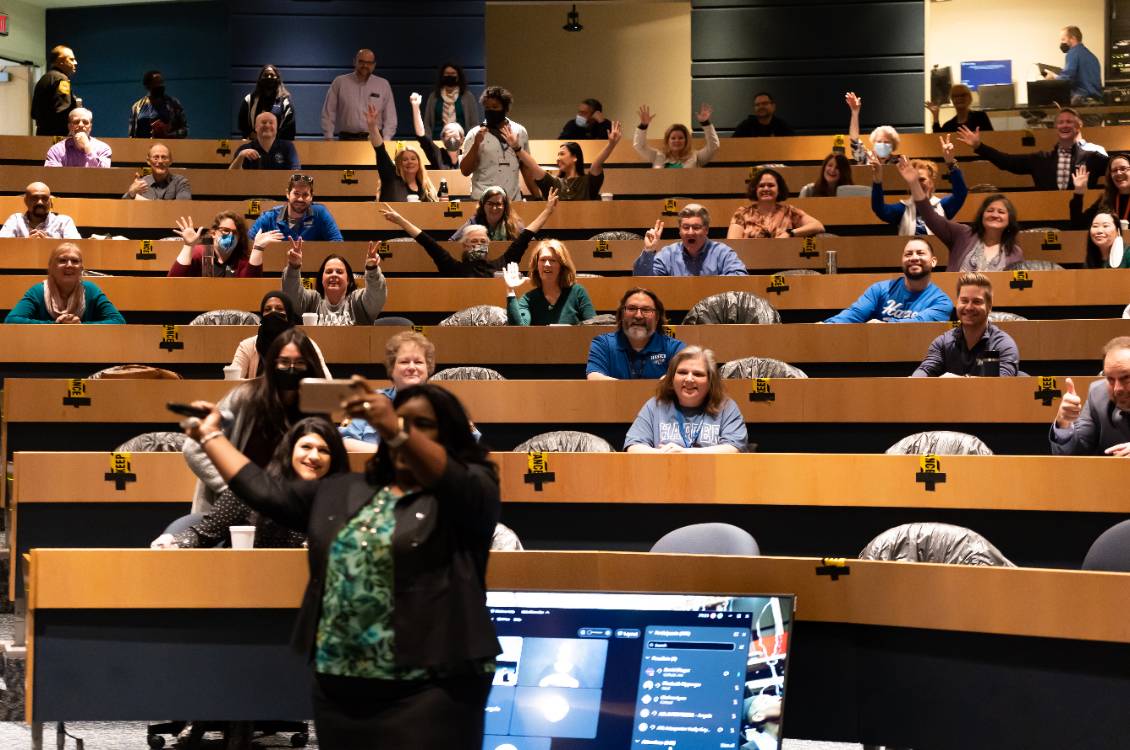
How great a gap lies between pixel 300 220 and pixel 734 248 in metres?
2.19

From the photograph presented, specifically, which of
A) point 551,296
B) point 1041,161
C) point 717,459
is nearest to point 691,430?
point 717,459

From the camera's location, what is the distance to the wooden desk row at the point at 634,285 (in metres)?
6.28

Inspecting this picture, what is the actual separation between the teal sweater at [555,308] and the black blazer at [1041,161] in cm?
381

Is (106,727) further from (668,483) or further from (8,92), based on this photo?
(8,92)

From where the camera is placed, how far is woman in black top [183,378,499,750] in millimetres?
2273

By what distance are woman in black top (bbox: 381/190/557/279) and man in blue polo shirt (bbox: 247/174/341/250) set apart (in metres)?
0.75

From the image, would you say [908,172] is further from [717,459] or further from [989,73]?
[989,73]

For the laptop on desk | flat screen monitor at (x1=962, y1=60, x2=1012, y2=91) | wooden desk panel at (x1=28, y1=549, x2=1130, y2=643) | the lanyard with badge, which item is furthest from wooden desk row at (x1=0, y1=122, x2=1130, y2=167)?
wooden desk panel at (x1=28, y1=549, x2=1130, y2=643)

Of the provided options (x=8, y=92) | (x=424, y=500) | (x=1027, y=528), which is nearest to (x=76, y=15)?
(x=8, y=92)

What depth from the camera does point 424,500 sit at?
234 centimetres

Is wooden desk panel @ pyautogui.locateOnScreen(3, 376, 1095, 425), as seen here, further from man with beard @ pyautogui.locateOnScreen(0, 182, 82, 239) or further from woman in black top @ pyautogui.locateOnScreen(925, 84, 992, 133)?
woman in black top @ pyautogui.locateOnScreen(925, 84, 992, 133)

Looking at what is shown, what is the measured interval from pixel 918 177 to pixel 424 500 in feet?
17.4

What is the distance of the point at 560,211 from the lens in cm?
823

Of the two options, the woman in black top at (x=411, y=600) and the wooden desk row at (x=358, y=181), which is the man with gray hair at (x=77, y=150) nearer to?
the wooden desk row at (x=358, y=181)
